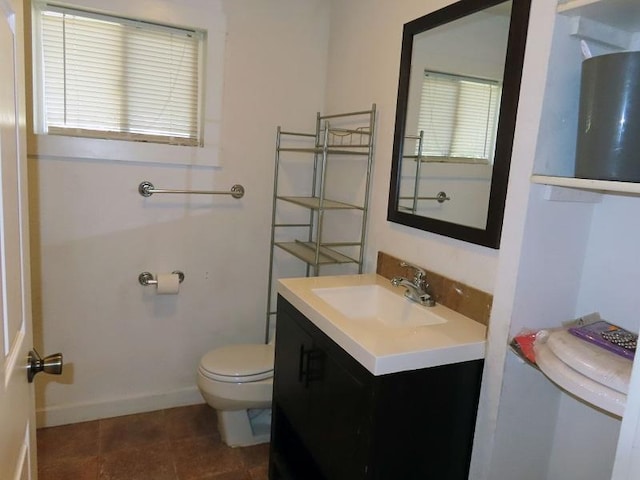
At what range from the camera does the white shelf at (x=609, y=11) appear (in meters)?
0.97

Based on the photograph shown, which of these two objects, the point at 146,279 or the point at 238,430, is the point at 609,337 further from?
the point at 146,279

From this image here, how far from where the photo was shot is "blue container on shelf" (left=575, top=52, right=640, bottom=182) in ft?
2.95

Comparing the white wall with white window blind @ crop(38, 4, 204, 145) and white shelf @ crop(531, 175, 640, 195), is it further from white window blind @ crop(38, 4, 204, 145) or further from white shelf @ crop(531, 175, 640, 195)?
white shelf @ crop(531, 175, 640, 195)

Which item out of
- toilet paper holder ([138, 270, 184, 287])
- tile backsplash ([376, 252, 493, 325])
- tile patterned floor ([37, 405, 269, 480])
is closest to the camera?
tile backsplash ([376, 252, 493, 325])

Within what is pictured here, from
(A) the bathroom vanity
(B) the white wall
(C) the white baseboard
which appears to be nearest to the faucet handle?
(A) the bathroom vanity

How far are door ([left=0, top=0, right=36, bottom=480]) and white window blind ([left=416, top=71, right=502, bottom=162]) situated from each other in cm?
121

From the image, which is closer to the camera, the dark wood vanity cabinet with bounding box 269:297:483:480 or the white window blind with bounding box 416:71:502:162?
the dark wood vanity cabinet with bounding box 269:297:483:480

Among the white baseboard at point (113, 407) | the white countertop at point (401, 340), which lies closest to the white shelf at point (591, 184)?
the white countertop at point (401, 340)

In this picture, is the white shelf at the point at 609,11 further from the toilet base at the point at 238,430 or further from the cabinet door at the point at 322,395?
the toilet base at the point at 238,430

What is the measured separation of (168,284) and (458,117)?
5.02 ft

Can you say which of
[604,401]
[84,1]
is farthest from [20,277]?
[84,1]

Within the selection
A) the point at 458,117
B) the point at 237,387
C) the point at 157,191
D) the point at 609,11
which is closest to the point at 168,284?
the point at 157,191

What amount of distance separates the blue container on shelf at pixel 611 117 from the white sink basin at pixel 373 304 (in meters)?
0.77

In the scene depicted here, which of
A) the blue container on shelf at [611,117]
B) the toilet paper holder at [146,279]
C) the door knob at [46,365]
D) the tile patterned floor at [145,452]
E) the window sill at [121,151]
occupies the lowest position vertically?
the tile patterned floor at [145,452]
